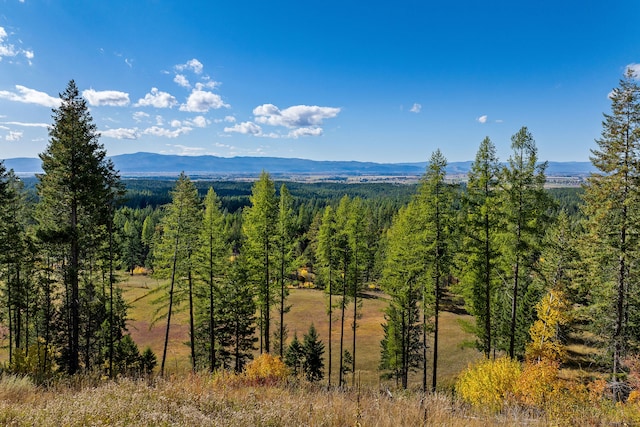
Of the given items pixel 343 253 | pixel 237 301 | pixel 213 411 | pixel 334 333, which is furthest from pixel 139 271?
pixel 213 411

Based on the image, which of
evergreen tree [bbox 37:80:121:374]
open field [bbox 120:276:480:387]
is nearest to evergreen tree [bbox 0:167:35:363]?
evergreen tree [bbox 37:80:121:374]

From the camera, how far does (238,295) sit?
28625 millimetres

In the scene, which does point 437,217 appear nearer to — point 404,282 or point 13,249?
point 404,282

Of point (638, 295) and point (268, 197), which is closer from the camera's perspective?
point (638, 295)

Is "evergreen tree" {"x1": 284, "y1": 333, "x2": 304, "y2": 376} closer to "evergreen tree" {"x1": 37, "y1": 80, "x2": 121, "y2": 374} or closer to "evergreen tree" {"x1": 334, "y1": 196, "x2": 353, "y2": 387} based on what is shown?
"evergreen tree" {"x1": 334, "y1": 196, "x2": 353, "y2": 387}

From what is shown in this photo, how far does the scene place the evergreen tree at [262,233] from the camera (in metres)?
25.7

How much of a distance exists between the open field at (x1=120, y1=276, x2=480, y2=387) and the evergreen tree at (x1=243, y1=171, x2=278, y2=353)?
7832 millimetres

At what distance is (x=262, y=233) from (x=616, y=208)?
20.9 m

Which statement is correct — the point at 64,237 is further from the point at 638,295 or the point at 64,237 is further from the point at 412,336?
the point at 638,295

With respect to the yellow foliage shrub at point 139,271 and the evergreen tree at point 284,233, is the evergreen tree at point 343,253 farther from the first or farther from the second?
the yellow foliage shrub at point 139,271

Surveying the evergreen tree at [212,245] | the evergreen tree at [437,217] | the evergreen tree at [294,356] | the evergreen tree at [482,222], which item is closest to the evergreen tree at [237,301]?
the evergreen tree at [212,245]

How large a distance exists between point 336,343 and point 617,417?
41.8m

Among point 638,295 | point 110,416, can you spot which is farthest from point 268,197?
point 638,295

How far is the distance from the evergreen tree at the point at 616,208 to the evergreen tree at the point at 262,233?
19.1 metres
